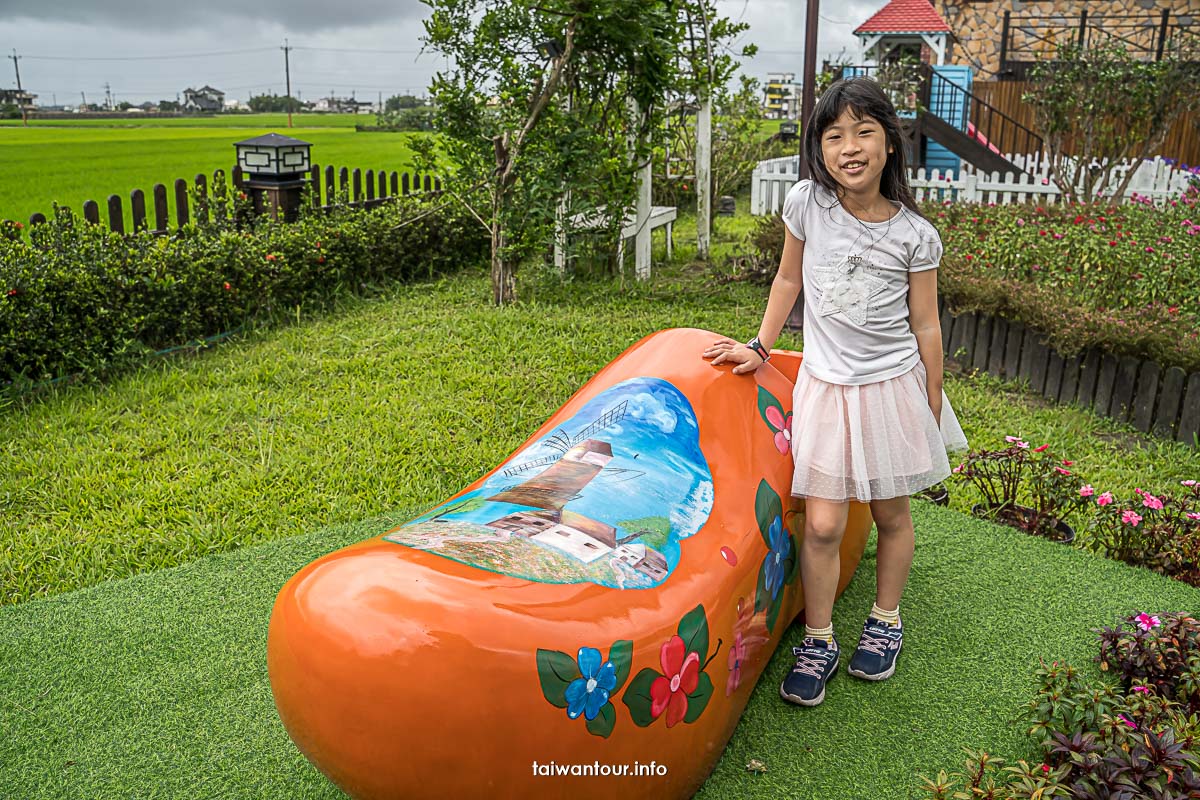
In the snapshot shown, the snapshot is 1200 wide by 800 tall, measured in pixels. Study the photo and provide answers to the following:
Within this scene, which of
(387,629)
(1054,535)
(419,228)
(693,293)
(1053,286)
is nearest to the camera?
(387,629)

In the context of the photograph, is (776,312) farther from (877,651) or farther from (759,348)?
(877,651)

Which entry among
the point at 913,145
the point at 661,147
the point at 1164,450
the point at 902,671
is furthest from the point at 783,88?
the point at 902,671

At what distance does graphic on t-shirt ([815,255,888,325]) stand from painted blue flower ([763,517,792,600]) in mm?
547

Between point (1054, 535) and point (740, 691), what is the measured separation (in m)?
2.02

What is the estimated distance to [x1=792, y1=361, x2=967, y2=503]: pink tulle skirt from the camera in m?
2.43

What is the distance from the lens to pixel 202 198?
6402mm

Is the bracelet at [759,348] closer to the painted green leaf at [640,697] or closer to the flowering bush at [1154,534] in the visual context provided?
the painted green leaf at [640,697]

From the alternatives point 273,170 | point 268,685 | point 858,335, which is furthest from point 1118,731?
point 273,170

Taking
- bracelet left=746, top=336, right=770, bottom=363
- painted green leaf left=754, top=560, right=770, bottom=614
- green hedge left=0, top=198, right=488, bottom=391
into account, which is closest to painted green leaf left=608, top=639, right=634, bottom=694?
painted green leaf left=754, top=560, right=770, bottom=614

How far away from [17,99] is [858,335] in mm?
9690

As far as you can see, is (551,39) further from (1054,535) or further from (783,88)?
(783,88)

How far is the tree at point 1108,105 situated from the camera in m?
9.52

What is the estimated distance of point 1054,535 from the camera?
3.68 metres

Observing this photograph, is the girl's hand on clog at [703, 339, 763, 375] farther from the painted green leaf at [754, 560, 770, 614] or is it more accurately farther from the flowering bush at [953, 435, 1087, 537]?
the flowering bush at [953, 435, 1087, 537]
